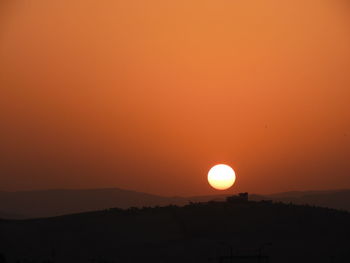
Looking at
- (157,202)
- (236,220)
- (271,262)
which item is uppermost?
(157,202)

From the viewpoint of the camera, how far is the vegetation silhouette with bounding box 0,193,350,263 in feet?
203

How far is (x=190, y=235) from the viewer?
224 feet

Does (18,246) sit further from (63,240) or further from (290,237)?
(290,237)

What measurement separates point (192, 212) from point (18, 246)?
14.9 m

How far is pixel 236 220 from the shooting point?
234ft

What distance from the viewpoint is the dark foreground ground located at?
61.9m

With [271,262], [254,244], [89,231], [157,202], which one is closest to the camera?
[271,262]

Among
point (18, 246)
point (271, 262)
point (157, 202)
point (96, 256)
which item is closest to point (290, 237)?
point (271, 262)

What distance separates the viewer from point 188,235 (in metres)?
68.4

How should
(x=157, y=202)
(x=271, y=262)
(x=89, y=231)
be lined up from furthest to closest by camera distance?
(x=157, y=202)
(x=89, y=231)
(x=271, y=262)

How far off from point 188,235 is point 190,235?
16 cm

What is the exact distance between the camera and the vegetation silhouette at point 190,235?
61969 mm

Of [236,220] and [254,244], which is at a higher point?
[236,220]

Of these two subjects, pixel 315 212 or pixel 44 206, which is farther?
pixel 44 206
